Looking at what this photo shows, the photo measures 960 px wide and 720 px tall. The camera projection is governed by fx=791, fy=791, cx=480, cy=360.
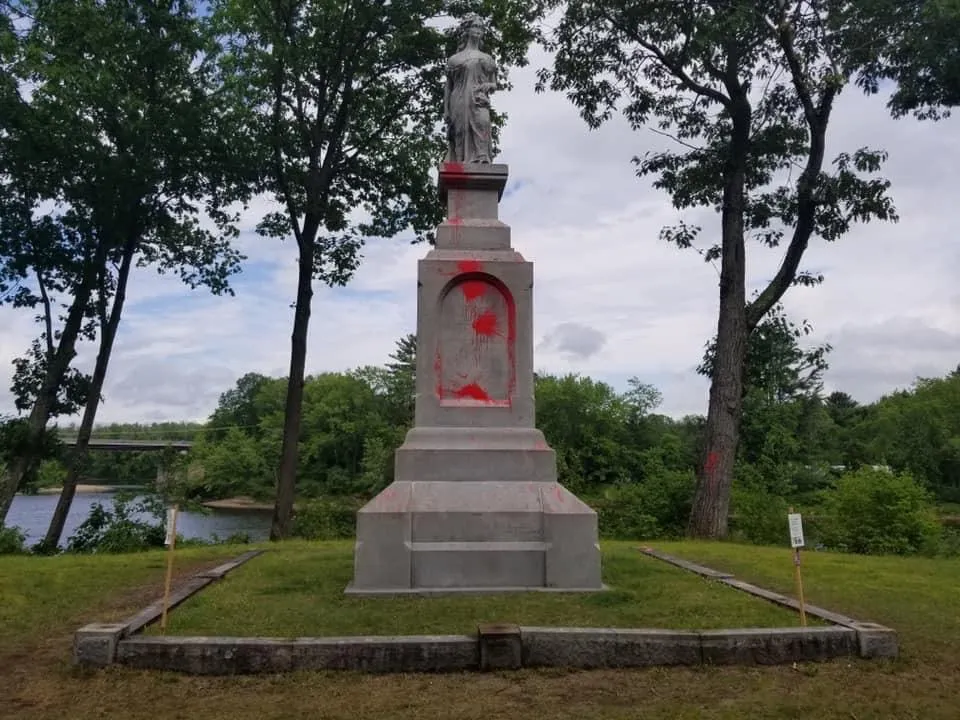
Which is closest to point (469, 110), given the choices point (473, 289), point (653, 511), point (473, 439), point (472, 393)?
point (473, 289)

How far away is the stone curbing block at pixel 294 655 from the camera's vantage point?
5.55 m

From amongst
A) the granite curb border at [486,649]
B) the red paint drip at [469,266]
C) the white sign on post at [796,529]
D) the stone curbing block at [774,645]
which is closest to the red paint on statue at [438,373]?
the red paint drip at [469,266]

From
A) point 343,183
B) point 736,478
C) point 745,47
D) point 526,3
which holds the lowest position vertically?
point 736,478

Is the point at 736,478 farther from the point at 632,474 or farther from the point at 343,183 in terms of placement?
the point at 632,474

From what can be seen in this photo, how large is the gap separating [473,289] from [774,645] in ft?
17.5

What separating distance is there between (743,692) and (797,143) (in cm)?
1611

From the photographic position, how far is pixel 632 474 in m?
44.6

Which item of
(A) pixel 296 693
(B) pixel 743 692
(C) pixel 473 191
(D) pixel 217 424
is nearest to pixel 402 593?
(A) pixel 296 693

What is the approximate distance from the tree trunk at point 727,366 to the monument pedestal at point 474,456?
8.53 meters

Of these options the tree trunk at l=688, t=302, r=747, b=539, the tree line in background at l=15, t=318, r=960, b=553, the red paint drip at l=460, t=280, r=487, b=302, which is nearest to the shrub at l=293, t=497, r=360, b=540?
the tree line in background at l=15, t=318, r=960, b=553

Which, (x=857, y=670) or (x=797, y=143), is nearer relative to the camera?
(x=857, y=670)

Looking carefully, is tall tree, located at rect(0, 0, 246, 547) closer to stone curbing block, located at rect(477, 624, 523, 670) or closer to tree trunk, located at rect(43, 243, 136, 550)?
tree trunk, located at rect(43, 243, 136, 550)

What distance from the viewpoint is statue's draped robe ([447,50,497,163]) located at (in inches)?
407

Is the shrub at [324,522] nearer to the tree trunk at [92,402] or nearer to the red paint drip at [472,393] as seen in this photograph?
the tree trunk at [92,402]
